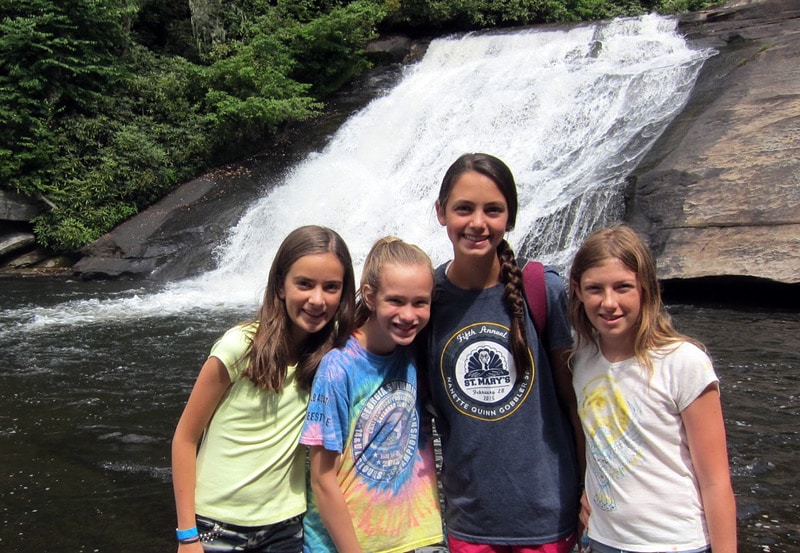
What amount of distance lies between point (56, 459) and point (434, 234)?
7.80 m

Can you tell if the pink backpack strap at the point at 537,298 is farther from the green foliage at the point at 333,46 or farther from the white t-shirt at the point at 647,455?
the green foliage at the point at 333,46

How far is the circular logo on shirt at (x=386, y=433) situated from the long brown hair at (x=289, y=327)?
0.77ft

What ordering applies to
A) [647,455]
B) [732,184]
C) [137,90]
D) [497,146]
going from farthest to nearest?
[137,90] < [497,146] < [732,184] < [647,455]

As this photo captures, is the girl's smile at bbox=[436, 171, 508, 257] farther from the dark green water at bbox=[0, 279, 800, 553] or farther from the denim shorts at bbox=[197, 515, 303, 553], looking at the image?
the dark green water at bbox=[0, 279, 800, 553]

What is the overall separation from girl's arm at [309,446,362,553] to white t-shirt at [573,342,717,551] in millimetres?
738

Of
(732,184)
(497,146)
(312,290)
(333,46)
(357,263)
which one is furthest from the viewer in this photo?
(333,46)

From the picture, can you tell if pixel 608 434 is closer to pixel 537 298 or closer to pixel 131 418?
pixel 537 298

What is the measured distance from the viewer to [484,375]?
2213 mm

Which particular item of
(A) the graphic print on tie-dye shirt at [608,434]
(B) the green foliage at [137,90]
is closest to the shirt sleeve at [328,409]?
(A) the graphic print on tie-dye shirt at [608,434]

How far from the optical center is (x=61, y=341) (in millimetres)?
8656

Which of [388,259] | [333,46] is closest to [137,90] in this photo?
[333,46]

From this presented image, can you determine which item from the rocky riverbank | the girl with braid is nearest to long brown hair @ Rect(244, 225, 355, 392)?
the girl with braid

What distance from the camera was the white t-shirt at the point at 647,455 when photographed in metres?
1.96

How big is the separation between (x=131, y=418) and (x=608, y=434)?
4923mm
